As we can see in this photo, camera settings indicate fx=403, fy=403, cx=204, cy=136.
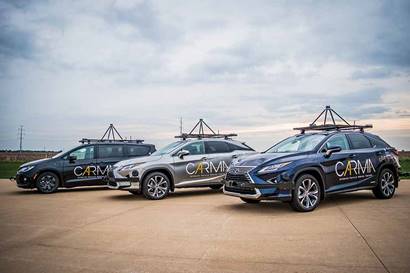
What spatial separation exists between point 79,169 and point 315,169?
26.7 ft

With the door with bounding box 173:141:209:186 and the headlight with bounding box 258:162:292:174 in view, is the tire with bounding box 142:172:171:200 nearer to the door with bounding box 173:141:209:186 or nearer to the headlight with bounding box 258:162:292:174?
the door with bounding box 173:141:209:186

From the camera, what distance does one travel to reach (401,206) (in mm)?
8648

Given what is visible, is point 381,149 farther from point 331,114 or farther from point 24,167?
point 331,114

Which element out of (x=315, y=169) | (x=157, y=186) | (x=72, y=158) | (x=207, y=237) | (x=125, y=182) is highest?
(x=72, y=158)

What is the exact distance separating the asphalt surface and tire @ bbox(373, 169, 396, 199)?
315 millimetres

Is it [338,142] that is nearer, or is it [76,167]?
[338,142]

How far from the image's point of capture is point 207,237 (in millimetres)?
5957

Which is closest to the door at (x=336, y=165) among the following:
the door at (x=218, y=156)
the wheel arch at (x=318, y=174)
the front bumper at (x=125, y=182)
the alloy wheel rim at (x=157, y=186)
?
the wheel arch at (x=318, y=174)

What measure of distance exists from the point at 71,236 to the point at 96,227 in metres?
0.71

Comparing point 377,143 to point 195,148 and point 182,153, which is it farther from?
point 182,153

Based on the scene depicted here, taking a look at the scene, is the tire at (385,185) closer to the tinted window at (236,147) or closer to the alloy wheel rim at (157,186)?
the tinted window at (236,147)

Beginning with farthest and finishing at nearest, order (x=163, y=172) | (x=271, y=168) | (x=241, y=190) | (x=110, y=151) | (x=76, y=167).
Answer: (x=110, y=151)
(x=76, y=167)
(x=163, y=172)
(x=241, y=190)
(x=271, y=168)

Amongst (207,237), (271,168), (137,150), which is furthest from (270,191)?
(137,150)

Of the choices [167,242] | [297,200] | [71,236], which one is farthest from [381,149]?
[71,236]
